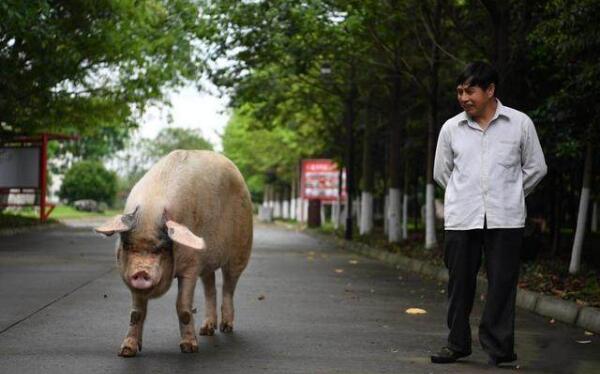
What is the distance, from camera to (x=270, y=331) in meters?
8.86

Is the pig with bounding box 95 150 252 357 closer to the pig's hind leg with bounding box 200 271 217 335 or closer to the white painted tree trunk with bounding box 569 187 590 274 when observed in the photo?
the pig's hind leg with bounding box 200 271 217 335

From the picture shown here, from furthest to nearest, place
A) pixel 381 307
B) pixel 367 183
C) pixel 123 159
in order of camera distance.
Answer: pixel 123 159
pixel 367 183
pixel 381 307

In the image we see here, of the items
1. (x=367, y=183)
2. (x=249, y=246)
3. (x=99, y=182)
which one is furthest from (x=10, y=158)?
(x=99, y=182)

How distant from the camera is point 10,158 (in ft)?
114

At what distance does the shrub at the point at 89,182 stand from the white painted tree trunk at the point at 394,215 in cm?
6580

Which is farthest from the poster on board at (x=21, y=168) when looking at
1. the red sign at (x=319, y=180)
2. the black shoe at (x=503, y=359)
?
the black shoe at (x=503, y=359)

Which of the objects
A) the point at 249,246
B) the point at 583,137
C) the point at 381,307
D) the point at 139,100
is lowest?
the point at 381,307

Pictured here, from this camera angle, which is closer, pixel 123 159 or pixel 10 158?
pixel 10 158

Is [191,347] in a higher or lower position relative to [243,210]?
lower

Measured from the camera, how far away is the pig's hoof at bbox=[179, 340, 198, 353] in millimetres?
7312

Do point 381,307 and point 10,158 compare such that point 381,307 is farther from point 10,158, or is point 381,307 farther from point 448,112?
point 10,158

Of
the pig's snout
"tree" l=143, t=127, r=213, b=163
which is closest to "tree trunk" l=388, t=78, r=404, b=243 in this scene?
the pig's snout

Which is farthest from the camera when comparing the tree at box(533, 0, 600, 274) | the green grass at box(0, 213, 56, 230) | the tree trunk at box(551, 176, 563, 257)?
the green grass at box(0, 213, 56, 230)

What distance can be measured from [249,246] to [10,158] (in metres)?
27.8
